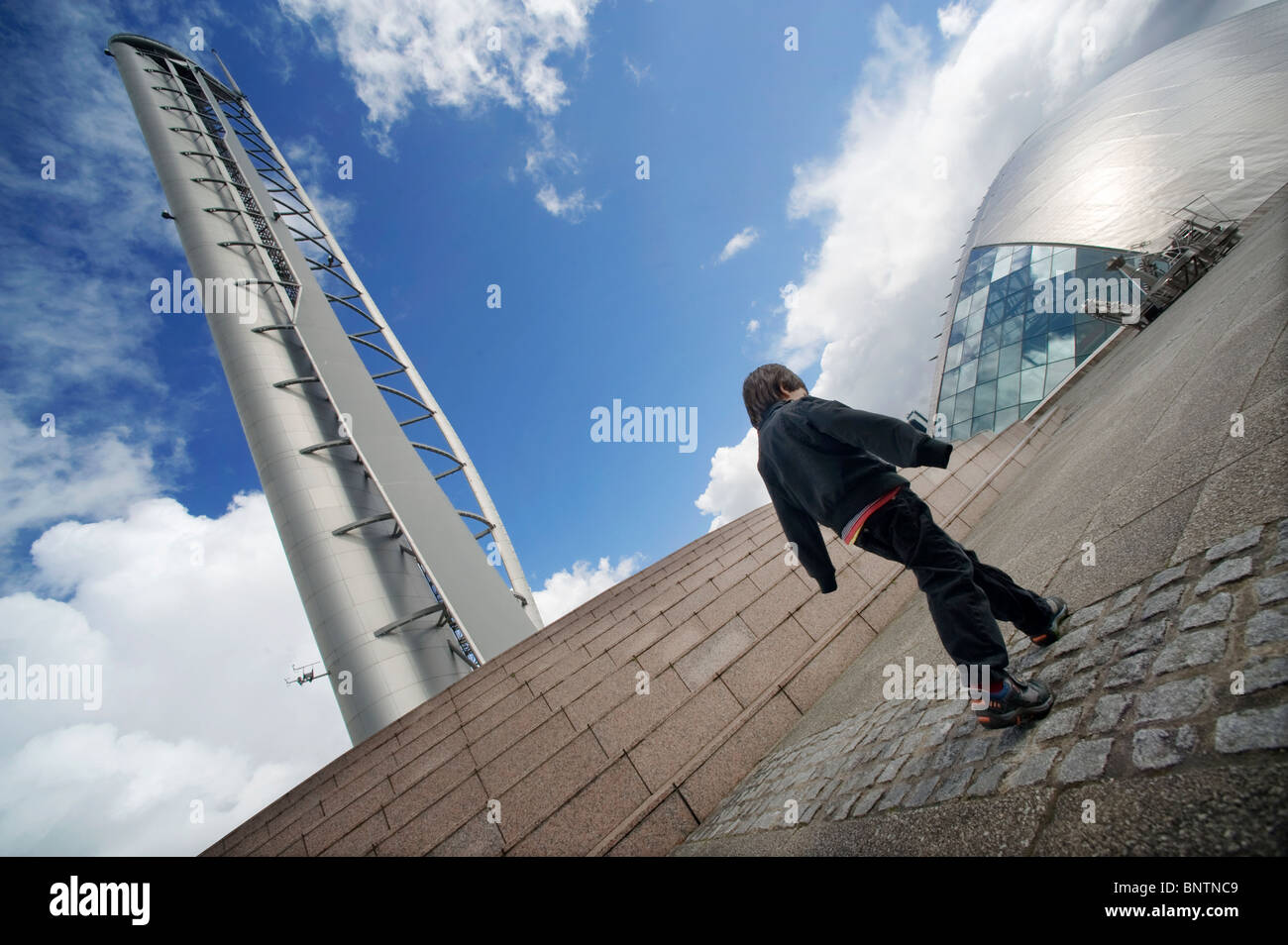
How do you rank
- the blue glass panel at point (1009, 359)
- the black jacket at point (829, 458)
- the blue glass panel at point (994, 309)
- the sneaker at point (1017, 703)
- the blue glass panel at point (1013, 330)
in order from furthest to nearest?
1. the blue glass panel at point (994, 309)
2. the blue glass panel at point (1013, 330)
3. the blue glass panel at point (1009, 359)
4. the black jacket at point (829, 458)
5. the sneaker at point (1017, 703)

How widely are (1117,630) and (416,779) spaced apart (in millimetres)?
5064

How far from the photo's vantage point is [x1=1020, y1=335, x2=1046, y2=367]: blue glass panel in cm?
1875

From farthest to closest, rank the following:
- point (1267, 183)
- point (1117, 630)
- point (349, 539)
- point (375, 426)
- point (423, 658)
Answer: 1. point (1267, 183)
2. point (375, 426)
3. point (349, 539)
4. point (423, 658)
5. point (1117, 630)

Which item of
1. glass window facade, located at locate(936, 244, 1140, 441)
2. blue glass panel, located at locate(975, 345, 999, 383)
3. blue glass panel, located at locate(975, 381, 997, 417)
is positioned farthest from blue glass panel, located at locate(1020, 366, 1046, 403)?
blue glass panel, located at locate(975, 345, 999, 383)

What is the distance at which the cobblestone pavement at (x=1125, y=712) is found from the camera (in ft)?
4.14

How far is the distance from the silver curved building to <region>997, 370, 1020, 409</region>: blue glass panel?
5 centimetres

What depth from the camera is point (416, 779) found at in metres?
4.41

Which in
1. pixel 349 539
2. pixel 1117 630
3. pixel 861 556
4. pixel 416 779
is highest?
pixel 349 539

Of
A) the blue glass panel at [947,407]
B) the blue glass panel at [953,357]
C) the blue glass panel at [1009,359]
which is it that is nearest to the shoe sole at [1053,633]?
the blue glass panel at [1009,359]

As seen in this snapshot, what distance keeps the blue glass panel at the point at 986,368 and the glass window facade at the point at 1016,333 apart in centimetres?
5

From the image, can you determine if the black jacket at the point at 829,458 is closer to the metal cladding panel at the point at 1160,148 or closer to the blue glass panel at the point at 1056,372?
the blue glass panel at the point at 1056,372
